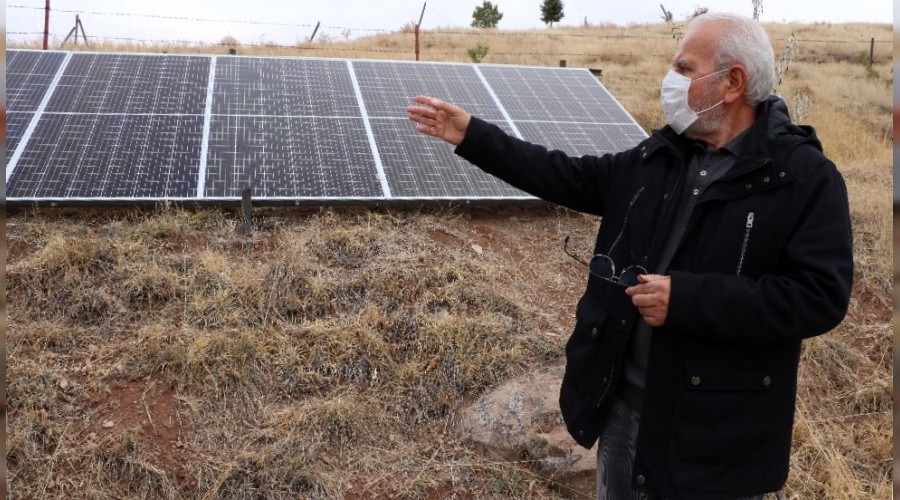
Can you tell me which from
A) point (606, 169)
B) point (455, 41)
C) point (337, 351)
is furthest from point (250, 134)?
point (455, 41)

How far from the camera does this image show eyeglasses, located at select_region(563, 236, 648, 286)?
8.87ft

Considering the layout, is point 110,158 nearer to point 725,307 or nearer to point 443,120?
point 443,120

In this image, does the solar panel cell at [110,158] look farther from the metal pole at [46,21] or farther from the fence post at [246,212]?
the metal pole at [46,21]

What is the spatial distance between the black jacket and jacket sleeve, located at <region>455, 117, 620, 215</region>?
0.64 ft

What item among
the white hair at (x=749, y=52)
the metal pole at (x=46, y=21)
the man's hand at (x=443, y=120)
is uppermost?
the white hair at (x=749, y=52)

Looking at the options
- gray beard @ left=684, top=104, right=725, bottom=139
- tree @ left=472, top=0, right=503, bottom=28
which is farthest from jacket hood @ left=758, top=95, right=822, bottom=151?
tree @ left=472, top=0, right=503, bottom=28

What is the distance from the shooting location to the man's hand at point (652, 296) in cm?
245

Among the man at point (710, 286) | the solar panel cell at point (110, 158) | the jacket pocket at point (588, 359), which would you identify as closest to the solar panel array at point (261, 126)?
the solar panel cell at point (110, 158)

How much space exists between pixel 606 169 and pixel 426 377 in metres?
2.32

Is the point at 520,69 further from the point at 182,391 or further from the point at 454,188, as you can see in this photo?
the point at 182,391

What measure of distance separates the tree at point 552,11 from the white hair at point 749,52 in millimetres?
36471

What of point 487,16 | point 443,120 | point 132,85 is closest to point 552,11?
point 487,16

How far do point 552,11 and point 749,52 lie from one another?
36812 mm

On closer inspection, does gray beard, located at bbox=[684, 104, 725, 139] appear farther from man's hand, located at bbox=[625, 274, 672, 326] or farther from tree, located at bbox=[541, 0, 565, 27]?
tree, located at bbox=[541, 0, 565, 27]
